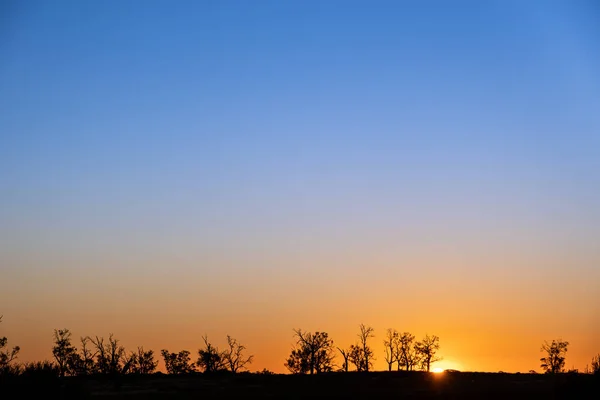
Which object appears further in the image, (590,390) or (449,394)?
(449,394)

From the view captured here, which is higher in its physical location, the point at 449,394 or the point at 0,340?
the point at 0,340

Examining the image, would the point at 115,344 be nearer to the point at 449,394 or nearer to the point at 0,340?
the point at 0,340

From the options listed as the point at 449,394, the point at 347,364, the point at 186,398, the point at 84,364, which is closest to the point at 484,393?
the point at 449,394

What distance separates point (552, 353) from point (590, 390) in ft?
356

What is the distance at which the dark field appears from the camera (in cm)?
5512

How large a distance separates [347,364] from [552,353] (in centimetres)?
4906

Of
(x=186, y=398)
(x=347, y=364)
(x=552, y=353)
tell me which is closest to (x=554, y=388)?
(x=186, y=398)

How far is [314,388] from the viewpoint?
81250 mm

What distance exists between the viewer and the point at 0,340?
12825 cm

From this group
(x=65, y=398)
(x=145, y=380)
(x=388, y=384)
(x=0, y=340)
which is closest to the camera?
(x=65, y=398)

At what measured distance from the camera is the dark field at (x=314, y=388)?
181ft

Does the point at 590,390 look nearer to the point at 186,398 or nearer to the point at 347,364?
the point at 186,398

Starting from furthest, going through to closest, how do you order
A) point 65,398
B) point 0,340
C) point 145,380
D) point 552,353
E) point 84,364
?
point 552,353 → point 84,364 → point 0,340 → point 145,380 → point 65,398

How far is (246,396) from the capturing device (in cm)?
7294
